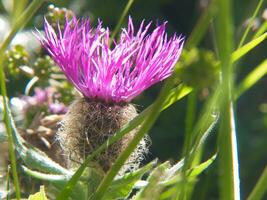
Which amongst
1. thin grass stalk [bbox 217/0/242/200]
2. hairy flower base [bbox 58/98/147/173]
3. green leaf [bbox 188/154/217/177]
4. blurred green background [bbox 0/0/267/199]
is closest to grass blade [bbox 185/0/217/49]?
thin grass stalk [bbox 217/0/242/200]

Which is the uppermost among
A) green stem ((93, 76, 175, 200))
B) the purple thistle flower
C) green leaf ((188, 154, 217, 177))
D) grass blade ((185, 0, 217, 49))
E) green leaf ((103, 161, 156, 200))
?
grass blade ((185, 0, 217, 49))

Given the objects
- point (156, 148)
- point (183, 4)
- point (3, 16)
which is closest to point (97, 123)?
point (3, 16)

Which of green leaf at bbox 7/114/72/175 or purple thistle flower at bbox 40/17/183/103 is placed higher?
purple thistle flower at bbox 40/17/183/103

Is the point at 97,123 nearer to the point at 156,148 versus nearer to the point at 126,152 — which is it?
the point at 126,152

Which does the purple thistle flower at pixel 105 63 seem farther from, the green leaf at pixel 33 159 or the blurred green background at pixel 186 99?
the blurred green background at pixel 186 99

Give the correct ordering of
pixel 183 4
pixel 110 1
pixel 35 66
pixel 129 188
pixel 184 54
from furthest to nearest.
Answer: pixel 183 4, pixel 110 1, pixel 35 66, pixel 129 188, pixel 184 54

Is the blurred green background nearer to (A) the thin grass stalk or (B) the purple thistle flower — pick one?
(B) the purple thistle flower

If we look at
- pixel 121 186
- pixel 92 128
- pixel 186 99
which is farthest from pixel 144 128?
pixel 186 99

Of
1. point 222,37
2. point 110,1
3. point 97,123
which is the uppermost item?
point 110,1
